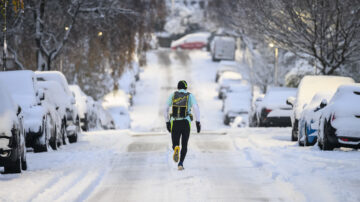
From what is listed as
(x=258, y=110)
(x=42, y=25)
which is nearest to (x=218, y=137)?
(x=258, y=110)

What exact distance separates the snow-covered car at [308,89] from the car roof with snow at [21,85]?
7260mm

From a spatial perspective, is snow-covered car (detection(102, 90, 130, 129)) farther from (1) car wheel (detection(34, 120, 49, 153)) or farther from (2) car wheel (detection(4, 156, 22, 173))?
(2) car wheel (detection(4, 156, 22, 173))

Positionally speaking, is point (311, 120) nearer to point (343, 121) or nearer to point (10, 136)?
point (343, 121)

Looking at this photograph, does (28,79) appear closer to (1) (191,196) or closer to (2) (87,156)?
(2) (87,156)

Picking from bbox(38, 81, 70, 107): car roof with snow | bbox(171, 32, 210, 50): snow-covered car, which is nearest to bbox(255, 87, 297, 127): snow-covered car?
bbox(38, 81, 70, 107): car roof with snow

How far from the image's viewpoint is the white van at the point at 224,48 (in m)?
77.6

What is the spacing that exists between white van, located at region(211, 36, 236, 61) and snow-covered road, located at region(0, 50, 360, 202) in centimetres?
5717

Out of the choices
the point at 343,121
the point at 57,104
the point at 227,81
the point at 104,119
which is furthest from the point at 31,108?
the point at 227,81

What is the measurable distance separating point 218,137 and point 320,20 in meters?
8.36

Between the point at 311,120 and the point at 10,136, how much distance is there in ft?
26.0

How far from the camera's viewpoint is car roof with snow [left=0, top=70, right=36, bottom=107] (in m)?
16.1

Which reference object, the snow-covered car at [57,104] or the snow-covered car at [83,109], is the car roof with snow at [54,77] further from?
the snow-covered car at [83,109]

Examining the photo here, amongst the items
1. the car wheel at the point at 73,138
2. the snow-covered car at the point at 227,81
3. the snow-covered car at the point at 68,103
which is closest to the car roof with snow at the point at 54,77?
the snow-covered car at the point at 68,103

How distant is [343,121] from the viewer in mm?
14383
